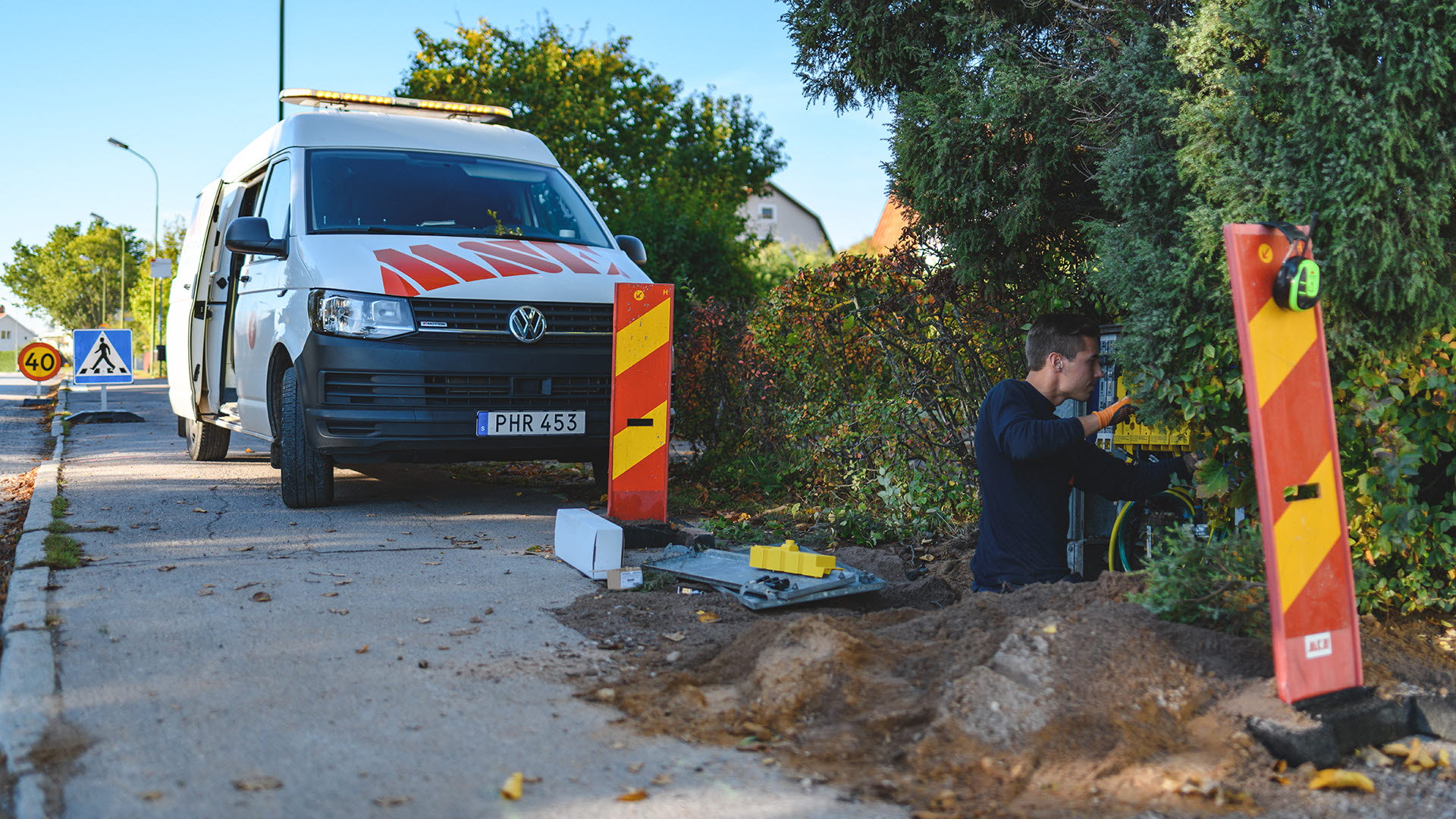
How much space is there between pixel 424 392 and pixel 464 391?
23cm

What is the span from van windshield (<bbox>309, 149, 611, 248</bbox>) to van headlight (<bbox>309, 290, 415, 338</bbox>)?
0.75 metres

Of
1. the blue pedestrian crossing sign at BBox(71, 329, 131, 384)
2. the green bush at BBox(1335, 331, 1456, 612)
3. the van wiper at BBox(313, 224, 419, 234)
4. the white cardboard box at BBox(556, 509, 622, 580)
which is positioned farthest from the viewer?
the blue pedestrian crossing sign at BBox(71, 329, 131, 384)

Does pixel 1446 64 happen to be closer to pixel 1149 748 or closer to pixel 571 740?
pixel 1149 748

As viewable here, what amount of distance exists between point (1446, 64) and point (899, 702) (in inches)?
97.4

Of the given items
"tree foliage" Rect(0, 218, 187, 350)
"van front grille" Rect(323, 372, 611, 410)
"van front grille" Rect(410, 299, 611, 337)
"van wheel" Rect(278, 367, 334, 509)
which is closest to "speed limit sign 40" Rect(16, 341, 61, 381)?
"van wheel" Rect(278, 367, 334, 509)

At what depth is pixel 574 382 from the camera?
701 centimetres

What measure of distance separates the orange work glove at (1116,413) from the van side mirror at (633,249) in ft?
13.3

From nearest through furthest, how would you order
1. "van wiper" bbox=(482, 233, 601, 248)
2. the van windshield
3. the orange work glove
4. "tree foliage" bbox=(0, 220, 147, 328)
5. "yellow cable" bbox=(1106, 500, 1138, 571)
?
1. the orange work glove
2. "yellow cable" bbox=(1106, 500, 1138, 571)
3. the van windshield
4. "van wiper" bbox=(482, 233, 601, 248)
5. "tree foliage" bbox=(0, 220, 147, 328)

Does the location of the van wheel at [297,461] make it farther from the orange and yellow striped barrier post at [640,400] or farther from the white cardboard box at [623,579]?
the white cardboard box at [623,579]

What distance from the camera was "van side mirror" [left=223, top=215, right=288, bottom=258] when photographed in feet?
22.9

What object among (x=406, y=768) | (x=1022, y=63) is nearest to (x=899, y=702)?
(x=406, y=768)

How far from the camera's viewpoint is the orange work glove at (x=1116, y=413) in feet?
14.7

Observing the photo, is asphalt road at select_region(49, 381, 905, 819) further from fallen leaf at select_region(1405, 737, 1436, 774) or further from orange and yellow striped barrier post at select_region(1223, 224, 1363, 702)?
fallen leaf at select_region(1405, 737, 1436, 774)

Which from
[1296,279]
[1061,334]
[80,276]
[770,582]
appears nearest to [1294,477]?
[1296,279]
